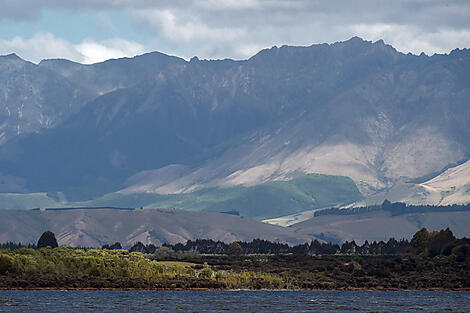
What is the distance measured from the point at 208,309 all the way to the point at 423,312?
41074 millimetres

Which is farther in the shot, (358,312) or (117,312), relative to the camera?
(358,312)

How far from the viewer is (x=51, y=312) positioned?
18325 cm

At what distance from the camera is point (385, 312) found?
200m

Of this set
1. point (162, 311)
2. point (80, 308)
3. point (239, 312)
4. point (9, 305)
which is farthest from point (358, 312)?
point (9, 305)

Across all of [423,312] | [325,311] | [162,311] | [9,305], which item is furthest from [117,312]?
[423,312]

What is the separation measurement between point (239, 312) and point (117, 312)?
22967 mm

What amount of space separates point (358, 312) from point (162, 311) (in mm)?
37960

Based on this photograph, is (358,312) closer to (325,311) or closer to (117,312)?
(325,311)

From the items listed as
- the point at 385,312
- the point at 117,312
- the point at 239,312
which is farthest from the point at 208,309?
the point at 385,312

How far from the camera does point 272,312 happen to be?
196m

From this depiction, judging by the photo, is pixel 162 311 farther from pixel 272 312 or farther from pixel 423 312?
pixel 423 312

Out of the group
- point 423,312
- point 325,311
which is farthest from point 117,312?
point 423,312

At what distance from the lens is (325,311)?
655 ft

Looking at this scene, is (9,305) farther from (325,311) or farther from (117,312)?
(325,311)
